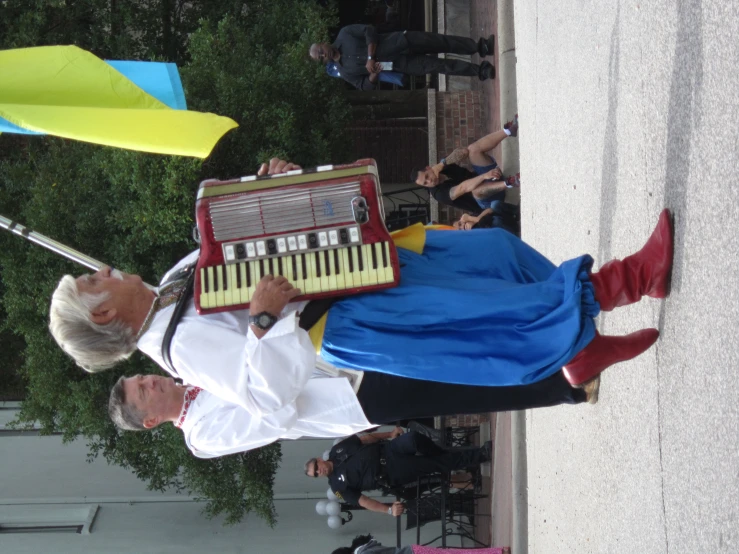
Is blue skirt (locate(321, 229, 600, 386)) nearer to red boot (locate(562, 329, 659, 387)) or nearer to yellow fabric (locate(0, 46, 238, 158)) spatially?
red boot (locate(562, 329, 659, 387))

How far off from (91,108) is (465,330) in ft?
7.61

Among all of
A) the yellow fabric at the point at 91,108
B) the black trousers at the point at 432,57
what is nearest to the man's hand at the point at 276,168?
the yellow fabric at the point at 91,108

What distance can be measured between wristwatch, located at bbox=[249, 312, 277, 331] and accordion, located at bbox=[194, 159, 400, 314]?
0.21 m

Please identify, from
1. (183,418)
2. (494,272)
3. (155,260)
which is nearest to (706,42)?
(494,272)

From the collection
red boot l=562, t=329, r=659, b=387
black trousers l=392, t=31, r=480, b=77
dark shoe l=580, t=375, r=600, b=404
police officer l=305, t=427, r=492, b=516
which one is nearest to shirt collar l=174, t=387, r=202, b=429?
red boot l=562, t=329, r=659, b=387

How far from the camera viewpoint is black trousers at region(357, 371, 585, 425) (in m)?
3.53

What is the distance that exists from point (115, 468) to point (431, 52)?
786cm

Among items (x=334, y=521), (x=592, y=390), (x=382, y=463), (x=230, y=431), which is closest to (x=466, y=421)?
(x=382, y=463)

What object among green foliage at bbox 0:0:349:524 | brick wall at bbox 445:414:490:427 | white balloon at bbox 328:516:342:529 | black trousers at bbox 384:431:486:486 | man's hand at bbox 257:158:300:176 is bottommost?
white balloon at bbox 328:516:342:529

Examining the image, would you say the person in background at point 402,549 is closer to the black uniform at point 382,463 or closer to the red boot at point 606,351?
the black uniform at point 382,463

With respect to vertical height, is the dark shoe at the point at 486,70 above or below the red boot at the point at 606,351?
above

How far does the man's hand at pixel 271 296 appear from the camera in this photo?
10.1 ft

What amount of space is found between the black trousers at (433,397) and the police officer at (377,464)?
5.85m

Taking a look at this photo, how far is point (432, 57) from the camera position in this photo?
32.7ft
